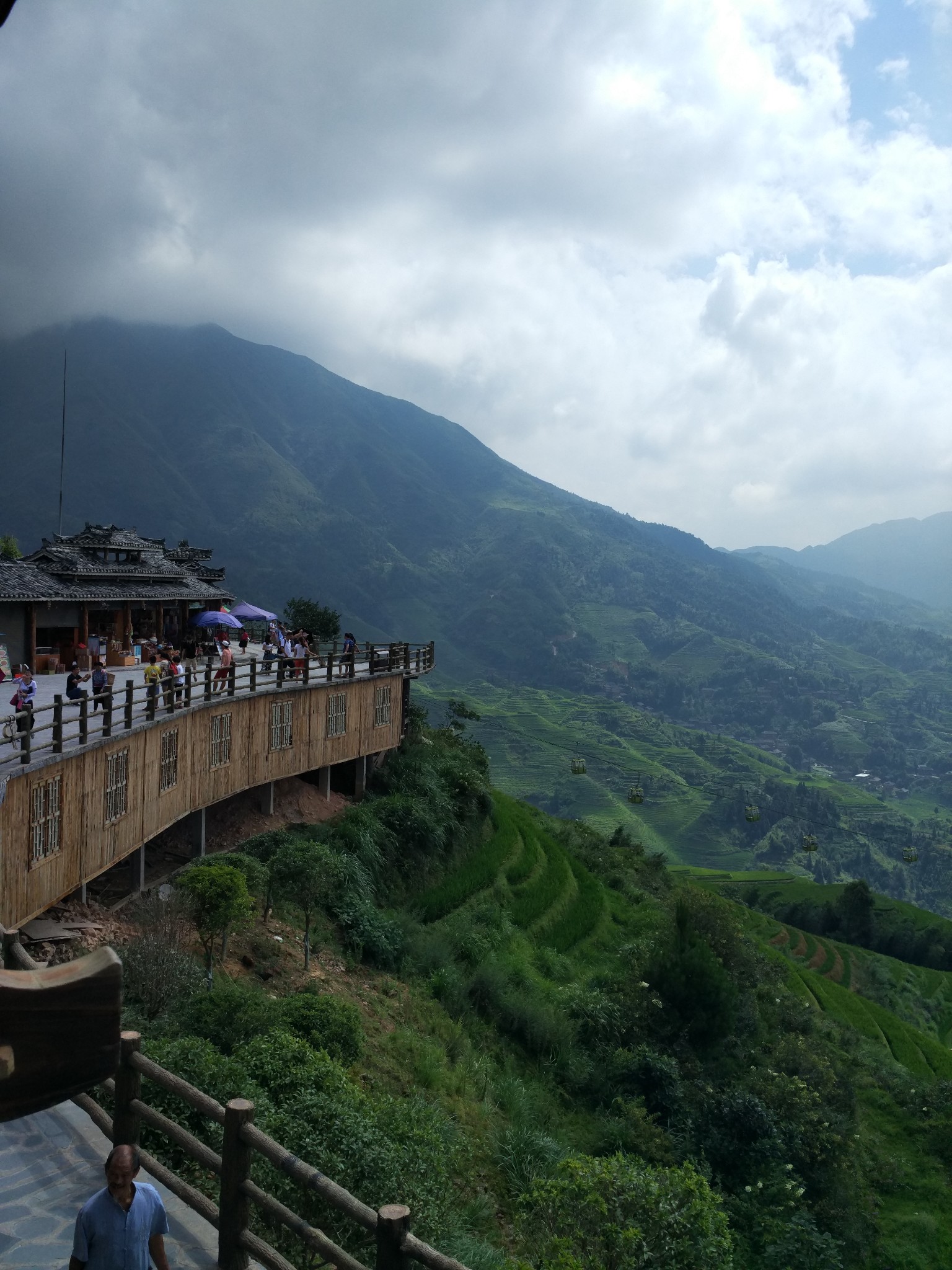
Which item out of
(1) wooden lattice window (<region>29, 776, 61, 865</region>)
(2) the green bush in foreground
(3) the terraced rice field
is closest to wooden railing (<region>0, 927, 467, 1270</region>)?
(2) the green bush in foreground

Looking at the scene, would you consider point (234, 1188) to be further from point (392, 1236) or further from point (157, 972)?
point (157, 972)

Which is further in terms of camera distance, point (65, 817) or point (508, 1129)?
point (508, 1129)

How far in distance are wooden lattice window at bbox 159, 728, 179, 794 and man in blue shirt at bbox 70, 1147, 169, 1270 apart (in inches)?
540

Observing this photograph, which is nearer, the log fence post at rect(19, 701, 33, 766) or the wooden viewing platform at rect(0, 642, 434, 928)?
the log fence post at rect(19, 701, 33, 766)

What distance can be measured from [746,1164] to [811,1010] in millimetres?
18220

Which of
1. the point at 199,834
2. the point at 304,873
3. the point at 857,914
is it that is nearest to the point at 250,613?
the point at 199,834

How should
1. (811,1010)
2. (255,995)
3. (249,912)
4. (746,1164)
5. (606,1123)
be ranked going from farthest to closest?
(811,1010) → (746,1164) → (606,1123) → (249,912) → (255,995)

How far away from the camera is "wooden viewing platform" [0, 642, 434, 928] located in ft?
43.2

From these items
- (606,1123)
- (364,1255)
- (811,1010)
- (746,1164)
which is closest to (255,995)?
(364,1255)

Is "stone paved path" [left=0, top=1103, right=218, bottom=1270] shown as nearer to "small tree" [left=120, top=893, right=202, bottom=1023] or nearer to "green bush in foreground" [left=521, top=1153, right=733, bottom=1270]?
"small tree" [left=120, top=893, right=202, bottom=1023]

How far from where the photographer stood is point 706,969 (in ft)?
86.4

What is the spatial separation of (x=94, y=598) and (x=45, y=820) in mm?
16141

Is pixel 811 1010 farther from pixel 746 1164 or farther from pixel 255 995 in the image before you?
pixel 255 995

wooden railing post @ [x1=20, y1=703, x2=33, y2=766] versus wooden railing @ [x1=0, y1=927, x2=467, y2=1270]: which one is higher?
wooden railing post @ [x1=20, y1=703, x2=33, y2=766]
